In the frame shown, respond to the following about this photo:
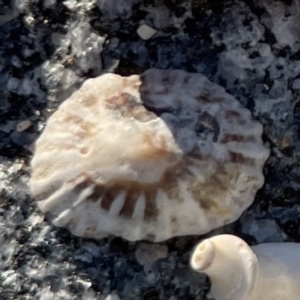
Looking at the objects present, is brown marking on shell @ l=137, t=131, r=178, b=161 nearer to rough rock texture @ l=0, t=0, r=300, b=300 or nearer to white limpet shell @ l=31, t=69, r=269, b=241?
white limpet shell @ l=31, t=69, r=269, b=241

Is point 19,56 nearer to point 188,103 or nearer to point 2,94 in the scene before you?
point 2,94

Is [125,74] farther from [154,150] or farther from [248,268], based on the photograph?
[248,268]

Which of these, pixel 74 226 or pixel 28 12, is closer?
pixel 74 226

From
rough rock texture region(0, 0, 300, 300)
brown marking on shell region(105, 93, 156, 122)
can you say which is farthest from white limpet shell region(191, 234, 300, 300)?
brown marking on shell region(105, 93, 156, 122)

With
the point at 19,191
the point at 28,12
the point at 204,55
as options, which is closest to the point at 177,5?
the point at 204,55

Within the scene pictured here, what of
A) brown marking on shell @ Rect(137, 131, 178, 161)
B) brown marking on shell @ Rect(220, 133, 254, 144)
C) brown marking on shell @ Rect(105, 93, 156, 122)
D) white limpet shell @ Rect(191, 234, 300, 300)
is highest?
brown marking on shell @ Rect(105, 93, 156, 122)

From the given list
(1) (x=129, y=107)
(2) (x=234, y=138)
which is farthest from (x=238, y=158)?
(1) (x=129, y=107)

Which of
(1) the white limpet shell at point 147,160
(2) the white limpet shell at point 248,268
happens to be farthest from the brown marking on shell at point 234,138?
(2) the white limpet shell at point 248,268
